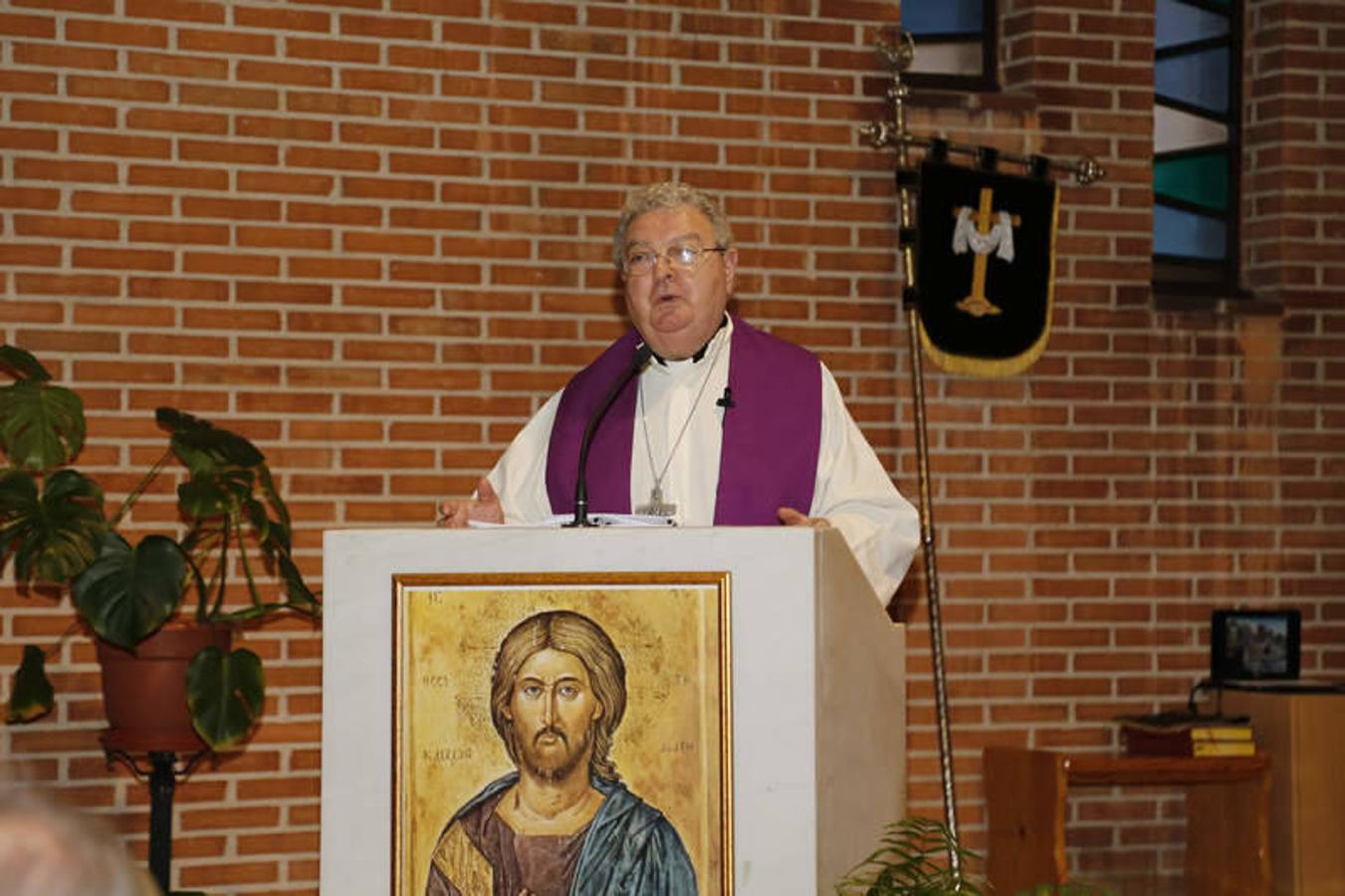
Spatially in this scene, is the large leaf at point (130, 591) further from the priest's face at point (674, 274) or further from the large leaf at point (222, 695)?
the priest's face at point (674, 274)

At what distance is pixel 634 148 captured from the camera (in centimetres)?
520

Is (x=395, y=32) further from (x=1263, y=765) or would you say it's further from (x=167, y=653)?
(x=1263, y=765)

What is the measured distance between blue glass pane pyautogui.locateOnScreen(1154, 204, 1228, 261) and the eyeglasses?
296 cm

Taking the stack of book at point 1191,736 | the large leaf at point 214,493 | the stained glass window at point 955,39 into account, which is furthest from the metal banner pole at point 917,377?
the large leaf at point 214,493

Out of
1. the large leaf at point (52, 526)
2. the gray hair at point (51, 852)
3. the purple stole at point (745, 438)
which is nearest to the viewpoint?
the gray hair at point (51, 852)

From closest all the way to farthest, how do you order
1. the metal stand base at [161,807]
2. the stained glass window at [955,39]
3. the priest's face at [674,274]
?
1. the priest's face at [674,274]
2. the metal stand base at [161,807]
3. the stained glass window at [955,39]

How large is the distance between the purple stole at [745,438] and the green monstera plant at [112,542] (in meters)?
1.05

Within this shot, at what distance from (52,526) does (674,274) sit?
5.43 ft

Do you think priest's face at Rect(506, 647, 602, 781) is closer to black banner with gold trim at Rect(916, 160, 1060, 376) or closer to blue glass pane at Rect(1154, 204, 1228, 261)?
black banner with gold trim at Rect(916, 160, 1060, 376)

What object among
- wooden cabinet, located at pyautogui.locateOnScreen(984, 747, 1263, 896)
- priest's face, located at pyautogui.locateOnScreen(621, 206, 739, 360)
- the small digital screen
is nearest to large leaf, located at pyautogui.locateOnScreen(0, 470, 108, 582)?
priest's face, located at pyautogui.locateOnScreen(621, 206, 739, 360)

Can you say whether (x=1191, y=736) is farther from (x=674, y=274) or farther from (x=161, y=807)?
(x=161, y=807)

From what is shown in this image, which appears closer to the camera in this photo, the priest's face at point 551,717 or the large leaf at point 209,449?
the priest's face at point 551,717

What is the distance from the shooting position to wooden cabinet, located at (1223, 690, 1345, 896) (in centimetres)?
540

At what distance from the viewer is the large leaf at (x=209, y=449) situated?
4.35 m
